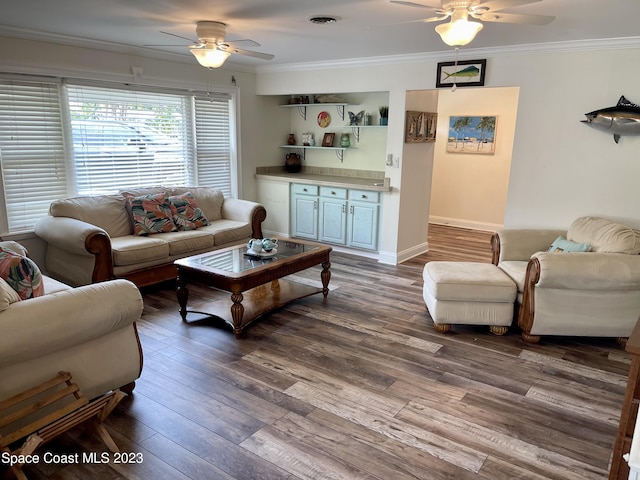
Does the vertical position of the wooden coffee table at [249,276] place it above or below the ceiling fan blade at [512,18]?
below

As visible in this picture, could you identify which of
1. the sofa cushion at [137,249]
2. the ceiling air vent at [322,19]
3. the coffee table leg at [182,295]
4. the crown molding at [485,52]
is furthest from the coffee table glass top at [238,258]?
the crown molding at [485,52]

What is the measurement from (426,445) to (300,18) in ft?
9.80

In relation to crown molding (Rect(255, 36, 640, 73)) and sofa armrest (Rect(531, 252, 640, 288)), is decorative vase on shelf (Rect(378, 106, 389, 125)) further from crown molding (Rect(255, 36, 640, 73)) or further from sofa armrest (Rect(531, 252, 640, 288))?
sofa armrest (Rect(531, 252, 640, 288))

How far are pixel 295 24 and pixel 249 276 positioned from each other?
201 centimetres

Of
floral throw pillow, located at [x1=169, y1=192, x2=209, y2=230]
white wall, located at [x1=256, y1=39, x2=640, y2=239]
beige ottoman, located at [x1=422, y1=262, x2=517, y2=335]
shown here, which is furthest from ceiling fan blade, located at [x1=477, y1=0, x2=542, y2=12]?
floral throw pillow, located at [x1=169, y1=192, x2=209, y2=230]

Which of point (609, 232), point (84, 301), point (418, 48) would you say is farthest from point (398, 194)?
point (84, 301)

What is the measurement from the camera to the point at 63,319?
220 centimetres

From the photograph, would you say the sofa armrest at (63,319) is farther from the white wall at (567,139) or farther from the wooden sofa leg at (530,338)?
the white wall at (567,139)

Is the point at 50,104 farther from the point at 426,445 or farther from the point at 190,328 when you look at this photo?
the point at 426,445

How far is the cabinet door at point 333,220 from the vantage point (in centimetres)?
581

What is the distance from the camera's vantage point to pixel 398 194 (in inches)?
210

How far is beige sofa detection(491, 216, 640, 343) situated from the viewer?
3256 millimetres

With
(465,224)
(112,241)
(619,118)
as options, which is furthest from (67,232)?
(465,224)

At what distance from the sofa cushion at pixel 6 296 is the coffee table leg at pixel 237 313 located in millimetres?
1422
